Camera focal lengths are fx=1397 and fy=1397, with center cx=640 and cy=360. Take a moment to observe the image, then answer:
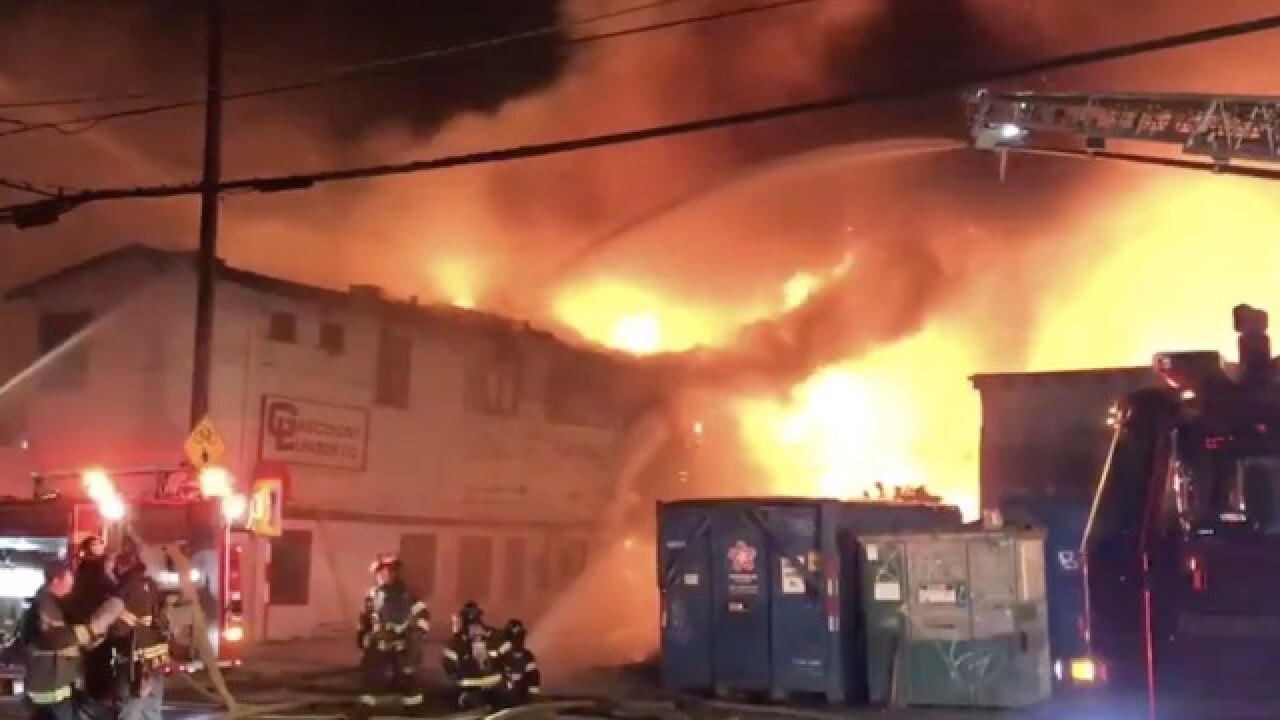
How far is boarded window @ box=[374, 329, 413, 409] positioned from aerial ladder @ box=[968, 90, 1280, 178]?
41.8 ft

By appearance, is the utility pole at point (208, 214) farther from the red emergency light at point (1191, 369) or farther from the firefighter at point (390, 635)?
the red emergency light at point (1191, 369)

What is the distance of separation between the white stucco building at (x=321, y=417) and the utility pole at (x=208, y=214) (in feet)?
19.3

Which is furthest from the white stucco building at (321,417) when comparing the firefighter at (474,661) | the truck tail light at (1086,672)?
the truck tail light at (1086,672)

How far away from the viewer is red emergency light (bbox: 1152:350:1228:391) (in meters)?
5.06

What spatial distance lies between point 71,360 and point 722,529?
1411cm

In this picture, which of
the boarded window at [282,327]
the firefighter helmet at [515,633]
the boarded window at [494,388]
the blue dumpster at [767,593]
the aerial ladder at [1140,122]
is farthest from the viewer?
the boarded window at [494,388]

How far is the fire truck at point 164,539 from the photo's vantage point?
12422mm

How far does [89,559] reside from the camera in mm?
9922

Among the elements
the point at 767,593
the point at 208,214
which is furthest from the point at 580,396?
the point at 767,593

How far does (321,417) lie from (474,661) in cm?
1165

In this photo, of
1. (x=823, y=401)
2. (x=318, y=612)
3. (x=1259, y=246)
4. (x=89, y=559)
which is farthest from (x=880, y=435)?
(x=89, y=559)

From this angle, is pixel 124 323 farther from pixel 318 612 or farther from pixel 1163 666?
pixel 1163 666

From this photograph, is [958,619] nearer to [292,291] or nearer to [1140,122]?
[1140,122]

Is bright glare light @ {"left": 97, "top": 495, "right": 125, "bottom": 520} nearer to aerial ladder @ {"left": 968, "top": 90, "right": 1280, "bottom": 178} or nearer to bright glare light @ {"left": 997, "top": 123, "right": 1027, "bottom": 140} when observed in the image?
aerial ladder @ {"left": 968, "top": 90, "right": 1280, "bottom": 178}
